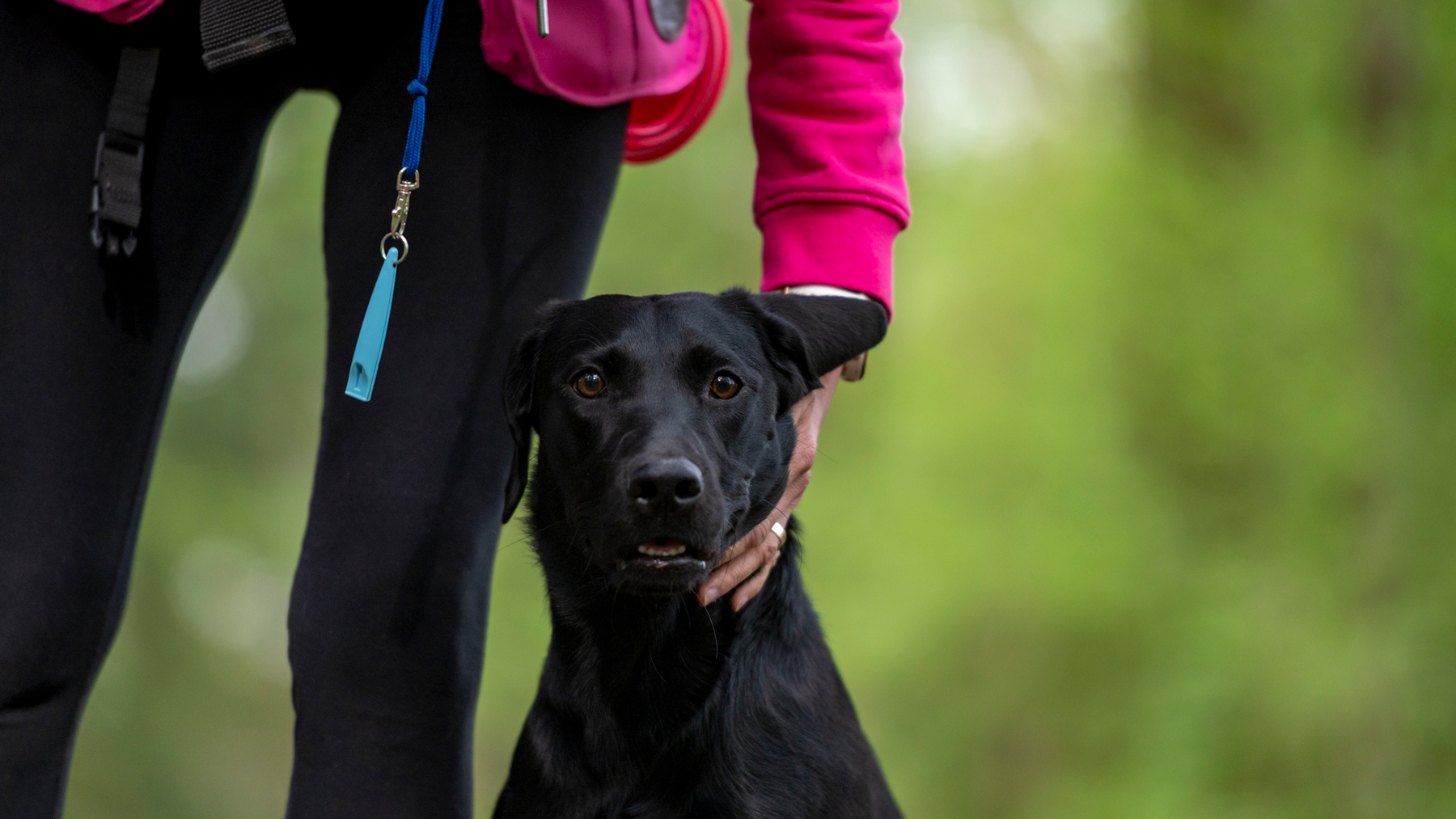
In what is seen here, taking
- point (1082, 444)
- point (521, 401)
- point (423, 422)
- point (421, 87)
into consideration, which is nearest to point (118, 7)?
point (421, 87)

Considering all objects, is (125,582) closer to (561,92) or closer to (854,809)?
(561,92)

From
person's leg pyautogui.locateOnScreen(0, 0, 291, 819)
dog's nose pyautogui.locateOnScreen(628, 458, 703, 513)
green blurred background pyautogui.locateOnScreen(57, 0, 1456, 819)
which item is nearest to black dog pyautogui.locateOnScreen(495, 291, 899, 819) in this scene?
dog's nose pyautogui.locateOnScreen(628, 458, 703, 513)

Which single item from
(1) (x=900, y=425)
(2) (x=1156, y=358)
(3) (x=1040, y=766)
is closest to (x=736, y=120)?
(1) (x=900, y=425)

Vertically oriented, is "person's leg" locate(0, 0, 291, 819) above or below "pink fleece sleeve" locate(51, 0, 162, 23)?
below

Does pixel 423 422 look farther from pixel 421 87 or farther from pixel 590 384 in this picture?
pixel 421 87

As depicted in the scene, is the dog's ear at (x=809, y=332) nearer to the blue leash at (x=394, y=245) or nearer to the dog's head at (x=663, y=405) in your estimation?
the dog's head at (x=663, y=405)

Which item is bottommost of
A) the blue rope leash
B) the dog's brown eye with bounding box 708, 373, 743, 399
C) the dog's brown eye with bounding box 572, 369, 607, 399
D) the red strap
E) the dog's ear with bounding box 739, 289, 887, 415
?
the dog's brown eye with bounding box 572, 369, 607, 399

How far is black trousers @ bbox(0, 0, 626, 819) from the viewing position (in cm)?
152

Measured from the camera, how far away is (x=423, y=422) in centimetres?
157

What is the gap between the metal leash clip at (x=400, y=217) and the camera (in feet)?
4.97

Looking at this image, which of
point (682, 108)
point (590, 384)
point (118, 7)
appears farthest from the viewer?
point (682, 108)

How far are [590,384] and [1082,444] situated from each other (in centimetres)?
871

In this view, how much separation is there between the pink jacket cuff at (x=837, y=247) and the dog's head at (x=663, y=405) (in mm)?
34

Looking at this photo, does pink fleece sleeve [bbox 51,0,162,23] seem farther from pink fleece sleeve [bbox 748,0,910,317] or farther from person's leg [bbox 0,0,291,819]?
pink fleece sleeve [bbox 748,0,910,317]
